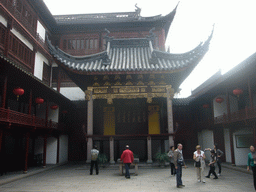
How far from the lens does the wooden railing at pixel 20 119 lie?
10390 millimetres

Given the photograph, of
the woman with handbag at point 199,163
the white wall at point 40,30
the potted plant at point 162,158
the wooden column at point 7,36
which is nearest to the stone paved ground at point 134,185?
the woman with handbag at point 199,163

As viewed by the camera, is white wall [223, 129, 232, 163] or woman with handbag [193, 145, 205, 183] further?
white wall [223, 129, 232, 163]

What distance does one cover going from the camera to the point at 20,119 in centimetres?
1173

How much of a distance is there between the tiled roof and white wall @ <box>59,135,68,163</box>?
7840mm

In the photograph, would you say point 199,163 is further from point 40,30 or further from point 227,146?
point 40,30

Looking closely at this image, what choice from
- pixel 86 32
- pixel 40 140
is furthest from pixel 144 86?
pixel 86 32

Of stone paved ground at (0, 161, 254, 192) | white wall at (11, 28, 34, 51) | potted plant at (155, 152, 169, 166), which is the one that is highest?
white wall at (11, 28, 34, 51)

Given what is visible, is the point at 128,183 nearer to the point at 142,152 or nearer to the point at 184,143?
the point at 142,152

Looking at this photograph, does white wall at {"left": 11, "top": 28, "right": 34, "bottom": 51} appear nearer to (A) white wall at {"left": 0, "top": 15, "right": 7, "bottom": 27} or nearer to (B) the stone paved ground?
(A) white wall at {"left": 0, "top": 15, "right": 7, "bottom": 27}

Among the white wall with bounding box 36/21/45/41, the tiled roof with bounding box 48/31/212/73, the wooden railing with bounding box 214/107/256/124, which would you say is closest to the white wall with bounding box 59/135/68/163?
the tiled roof with bounding box 48/31/212/73

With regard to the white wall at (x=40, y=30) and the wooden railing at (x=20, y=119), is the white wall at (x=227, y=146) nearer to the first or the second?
the wooden railing at (x=20, y=119)

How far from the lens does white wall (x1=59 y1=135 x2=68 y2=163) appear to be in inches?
738

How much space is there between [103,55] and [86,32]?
8.87 m

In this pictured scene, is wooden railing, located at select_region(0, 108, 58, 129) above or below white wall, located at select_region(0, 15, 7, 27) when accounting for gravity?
below
